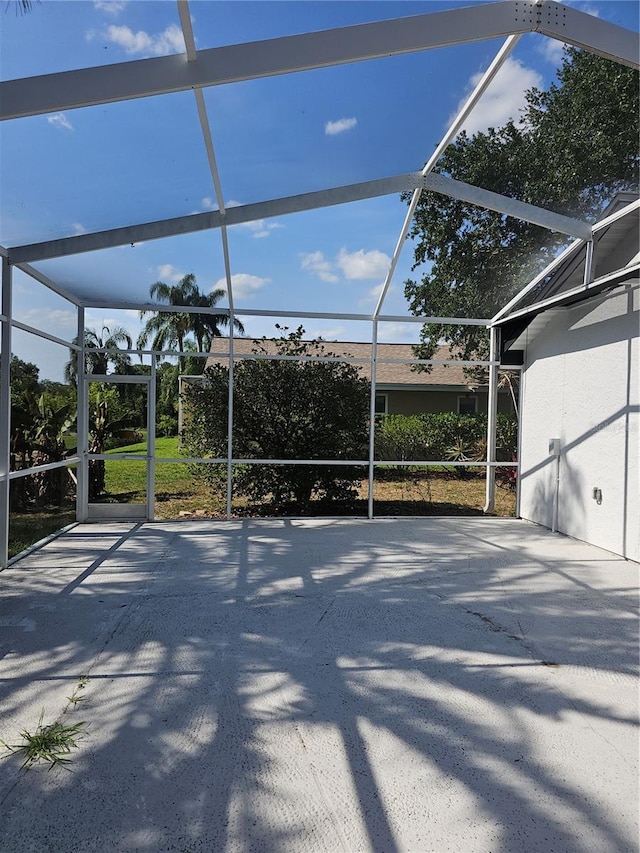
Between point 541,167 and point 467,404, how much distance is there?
322 inches

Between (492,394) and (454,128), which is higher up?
(454,128)

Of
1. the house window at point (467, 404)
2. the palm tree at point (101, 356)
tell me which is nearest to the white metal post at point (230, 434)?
the palm tree at point (101, 356)

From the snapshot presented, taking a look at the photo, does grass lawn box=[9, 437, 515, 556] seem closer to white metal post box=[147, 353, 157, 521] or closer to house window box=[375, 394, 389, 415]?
white metal post box=[147, 353, 157, 521]

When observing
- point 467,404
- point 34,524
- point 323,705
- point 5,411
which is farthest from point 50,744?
point 467,404

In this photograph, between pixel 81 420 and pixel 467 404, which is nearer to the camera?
pixel 81 420

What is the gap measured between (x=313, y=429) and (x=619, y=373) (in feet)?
13.7

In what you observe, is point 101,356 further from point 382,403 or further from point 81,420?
point 382,403

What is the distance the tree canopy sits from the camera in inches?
212

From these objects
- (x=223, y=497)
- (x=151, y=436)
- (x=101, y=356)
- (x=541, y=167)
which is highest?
(x=541, y=167)

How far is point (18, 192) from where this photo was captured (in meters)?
4.15

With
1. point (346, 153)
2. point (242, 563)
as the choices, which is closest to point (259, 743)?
point (242, 563)

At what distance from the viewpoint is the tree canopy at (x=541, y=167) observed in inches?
212

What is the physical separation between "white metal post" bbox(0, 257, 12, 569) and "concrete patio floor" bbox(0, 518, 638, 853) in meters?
0.38

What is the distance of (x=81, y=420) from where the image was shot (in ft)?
24.5
